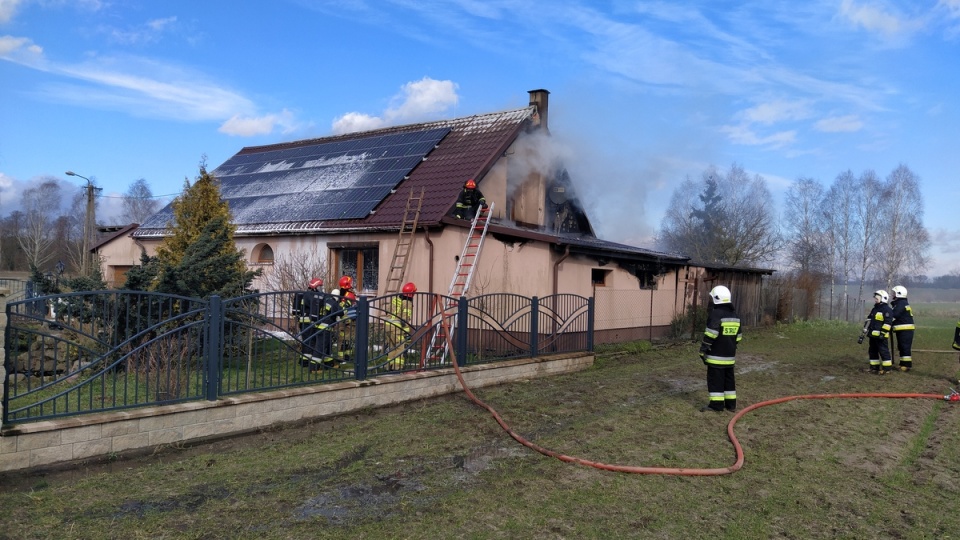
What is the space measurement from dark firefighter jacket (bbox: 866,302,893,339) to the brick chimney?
31.8 ft

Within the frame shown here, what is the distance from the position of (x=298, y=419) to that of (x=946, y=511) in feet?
19.8

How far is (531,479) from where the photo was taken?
→ 5562 mm

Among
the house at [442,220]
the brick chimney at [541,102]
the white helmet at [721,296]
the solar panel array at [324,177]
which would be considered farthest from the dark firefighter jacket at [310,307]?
the brick chimney at [541,102]

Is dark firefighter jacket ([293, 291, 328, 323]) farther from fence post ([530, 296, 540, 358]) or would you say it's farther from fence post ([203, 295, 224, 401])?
fence post ([530, 296, 540, 358])

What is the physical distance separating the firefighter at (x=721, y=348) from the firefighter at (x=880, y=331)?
5430mm

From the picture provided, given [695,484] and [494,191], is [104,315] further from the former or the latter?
[494,191]

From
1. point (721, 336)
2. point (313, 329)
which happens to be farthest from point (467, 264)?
point (721, 336)

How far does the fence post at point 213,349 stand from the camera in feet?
21.6

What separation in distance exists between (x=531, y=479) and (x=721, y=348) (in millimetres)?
3807

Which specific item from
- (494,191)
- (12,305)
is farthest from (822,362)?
(12,305)

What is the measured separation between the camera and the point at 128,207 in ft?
220

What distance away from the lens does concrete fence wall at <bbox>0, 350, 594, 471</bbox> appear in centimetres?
529

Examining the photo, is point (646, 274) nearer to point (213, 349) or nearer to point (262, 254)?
point (262, 254)

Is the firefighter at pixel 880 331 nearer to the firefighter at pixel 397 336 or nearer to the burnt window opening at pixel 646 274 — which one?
the burnt window opening at pixel 646 274
